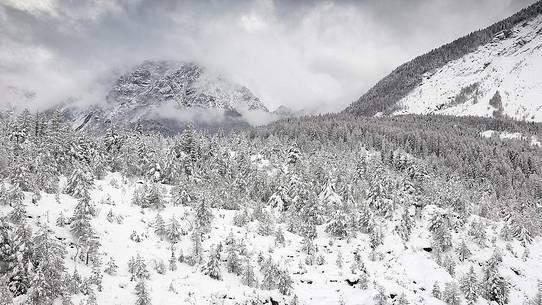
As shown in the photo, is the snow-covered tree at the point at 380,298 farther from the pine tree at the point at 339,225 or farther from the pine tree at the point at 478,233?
the pine tree at the point at 478,233

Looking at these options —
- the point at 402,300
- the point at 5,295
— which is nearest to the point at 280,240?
the point at 402,300

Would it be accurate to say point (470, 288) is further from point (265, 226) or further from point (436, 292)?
point (265, 226)

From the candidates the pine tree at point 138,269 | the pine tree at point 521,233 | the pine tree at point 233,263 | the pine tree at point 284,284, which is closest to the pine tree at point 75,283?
the pine tree at point 138,269

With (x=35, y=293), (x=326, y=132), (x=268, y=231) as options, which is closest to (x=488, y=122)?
(x=326, y=132)

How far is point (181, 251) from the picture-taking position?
30953 mm

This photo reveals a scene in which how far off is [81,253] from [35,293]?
19.8ft

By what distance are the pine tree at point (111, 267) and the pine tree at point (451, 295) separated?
26064mm

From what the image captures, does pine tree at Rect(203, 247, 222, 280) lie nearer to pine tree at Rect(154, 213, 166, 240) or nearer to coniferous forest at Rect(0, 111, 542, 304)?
coniferous forest at Rect(0, 111, 542, 304)

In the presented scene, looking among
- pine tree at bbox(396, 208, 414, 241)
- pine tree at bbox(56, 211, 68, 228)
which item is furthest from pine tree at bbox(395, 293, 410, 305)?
pine tree at bbox(56, 211, 68, 228)

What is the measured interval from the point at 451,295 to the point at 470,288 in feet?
7.41

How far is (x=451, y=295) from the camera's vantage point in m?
33.2

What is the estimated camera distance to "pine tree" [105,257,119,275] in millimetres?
26058

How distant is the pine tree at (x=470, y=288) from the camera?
111 ft

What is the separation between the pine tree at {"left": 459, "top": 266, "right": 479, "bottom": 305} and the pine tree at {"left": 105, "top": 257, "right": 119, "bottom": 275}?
92.6 feet
